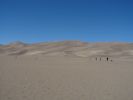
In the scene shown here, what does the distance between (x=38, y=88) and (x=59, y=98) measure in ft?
6.00

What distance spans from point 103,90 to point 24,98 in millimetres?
4273

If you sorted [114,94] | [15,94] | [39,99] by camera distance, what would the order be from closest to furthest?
[39,99]
[15,94]
[114,94]

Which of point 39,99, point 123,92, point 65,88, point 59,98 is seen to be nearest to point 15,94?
point 39,99

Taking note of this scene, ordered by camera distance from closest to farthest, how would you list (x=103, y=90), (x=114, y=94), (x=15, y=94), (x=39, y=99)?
1. (x=39, y=99)
2. (x=15, y=94)
3. (x=114, y=94)
4. (x=103, y=90)

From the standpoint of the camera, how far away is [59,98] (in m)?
7.71

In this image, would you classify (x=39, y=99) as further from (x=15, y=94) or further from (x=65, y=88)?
(x=65, y=88)

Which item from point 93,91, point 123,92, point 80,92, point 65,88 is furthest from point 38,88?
point 123,92

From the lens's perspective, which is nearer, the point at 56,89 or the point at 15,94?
the point at 15,94

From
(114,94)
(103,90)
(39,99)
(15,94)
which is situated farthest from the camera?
(103,90)

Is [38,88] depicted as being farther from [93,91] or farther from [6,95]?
[93,91]

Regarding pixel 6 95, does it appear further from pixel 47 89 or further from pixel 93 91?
pixel 93 91

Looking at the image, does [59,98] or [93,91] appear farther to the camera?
[93,91]

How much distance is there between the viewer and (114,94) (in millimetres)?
8688

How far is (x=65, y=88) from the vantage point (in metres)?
→ 9.49
